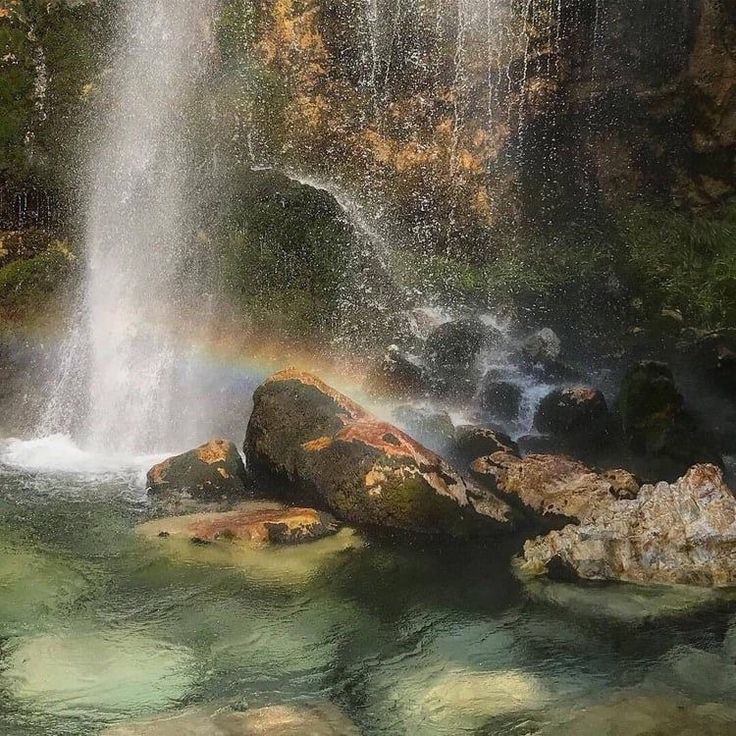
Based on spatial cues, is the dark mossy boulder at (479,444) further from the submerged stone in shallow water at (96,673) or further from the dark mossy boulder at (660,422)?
the submerged stone in shallow water at (96,673)

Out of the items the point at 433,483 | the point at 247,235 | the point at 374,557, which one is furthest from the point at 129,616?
the point at 247,235

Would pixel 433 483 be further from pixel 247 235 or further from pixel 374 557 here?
pixel 247 235

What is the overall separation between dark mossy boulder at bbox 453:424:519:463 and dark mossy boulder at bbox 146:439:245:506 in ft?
10.8

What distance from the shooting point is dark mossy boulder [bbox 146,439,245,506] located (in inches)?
423

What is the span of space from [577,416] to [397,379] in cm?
350

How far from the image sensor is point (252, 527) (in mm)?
9320

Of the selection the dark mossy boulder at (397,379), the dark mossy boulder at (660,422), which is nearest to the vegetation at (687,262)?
the dark mossy boulder at (660,422)

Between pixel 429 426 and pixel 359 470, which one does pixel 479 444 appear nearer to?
pixel 429 426

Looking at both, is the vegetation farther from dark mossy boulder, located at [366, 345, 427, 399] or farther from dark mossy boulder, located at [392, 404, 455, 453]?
dark mossy boulder, located at [392, 404, 455, 453]

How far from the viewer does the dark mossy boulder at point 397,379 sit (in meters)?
15.1

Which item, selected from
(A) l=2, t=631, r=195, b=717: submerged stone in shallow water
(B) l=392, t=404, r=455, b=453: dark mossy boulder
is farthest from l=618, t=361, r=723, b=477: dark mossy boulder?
(A) l=2, t=631, r=195, b=717: submerged stone in shallow water

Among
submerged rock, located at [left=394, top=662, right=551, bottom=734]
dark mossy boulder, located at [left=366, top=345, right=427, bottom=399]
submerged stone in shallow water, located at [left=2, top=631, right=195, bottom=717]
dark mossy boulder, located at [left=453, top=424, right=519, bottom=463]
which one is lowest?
submerged rock, located at [left=394, top=662, right=551, bottom=734]

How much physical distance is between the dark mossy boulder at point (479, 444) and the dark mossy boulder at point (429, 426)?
223 millimetres

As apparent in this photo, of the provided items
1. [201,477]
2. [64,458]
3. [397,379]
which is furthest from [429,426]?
[64,458]
